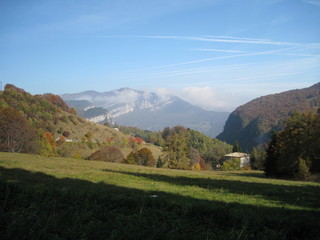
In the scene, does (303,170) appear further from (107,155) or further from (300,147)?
(107,155)

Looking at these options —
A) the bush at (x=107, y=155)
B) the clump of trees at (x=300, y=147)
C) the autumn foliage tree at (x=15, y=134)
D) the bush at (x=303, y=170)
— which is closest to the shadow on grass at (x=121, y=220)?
the bush at (x=303, y=170)

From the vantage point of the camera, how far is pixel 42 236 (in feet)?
17.2

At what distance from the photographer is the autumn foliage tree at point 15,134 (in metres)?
56.0

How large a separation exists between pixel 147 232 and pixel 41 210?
10.0 feet

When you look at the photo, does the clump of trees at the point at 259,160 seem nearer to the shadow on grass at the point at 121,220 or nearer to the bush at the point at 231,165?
the bush at the point at 231,165

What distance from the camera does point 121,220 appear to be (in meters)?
6.31

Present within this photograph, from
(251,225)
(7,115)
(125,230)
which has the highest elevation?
(7,115)

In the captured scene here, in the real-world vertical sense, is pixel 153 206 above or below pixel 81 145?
above

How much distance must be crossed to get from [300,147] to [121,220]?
146ft

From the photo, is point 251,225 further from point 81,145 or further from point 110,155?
point 81,145

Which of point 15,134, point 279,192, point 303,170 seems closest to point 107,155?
point 15,134

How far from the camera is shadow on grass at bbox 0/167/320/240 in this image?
18.0ft

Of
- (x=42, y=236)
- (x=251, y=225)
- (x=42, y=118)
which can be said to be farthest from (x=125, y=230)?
(x=42, y=118)

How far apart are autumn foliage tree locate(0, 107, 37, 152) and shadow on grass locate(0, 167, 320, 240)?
180 ft
